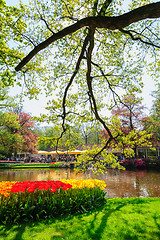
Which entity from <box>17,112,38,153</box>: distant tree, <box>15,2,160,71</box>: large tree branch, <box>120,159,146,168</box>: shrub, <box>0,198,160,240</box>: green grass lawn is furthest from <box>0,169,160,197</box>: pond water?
<box>17,112,38,153</box>: distant tree

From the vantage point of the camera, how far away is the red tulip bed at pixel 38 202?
13.6ft

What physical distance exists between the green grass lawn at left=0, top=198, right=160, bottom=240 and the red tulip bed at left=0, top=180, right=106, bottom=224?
11.5 inches

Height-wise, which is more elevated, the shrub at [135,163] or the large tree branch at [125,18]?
the large tree branch at [125,18]

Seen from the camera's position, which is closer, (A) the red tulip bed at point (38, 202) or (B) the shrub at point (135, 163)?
(A) the red tulip bed at point (38, 202)

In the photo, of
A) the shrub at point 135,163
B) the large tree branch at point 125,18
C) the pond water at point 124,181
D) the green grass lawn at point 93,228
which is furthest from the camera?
the shrub at point 135,163

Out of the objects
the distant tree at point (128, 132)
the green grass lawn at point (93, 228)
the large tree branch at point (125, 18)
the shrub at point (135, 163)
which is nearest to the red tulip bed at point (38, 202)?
the green grass lawn at point (93, 228)

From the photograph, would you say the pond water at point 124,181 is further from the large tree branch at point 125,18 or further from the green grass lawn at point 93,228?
the large tree branch at point 125,18

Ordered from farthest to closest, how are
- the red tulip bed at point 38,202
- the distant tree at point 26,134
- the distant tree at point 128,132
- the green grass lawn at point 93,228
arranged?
the distant tree at point 26,134 → the distant tree at point 128,132 → the red tulip bed at point 38,202 → the green grass lawn at point 93,228

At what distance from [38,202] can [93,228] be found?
63.6 inches

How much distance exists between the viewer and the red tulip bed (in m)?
4.16

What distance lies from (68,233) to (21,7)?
7376mm

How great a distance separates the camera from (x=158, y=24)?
651 centimetres

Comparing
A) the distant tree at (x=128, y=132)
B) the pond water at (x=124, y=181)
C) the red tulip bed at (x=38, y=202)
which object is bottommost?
the pond water at (x=124, y=181)

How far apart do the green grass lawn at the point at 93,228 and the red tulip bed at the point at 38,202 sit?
29cm
